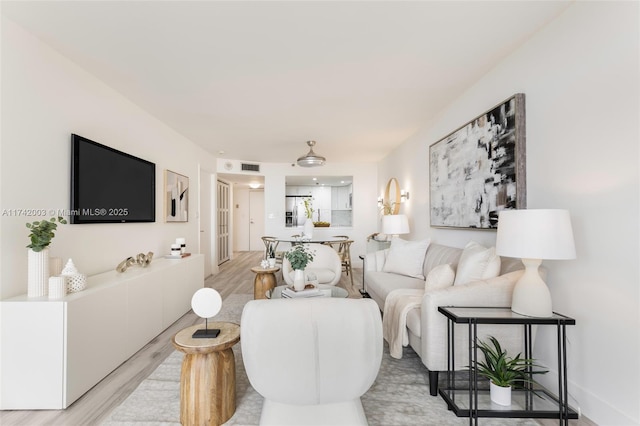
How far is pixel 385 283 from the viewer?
3400 mm

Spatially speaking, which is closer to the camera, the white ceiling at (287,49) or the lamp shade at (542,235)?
the lamp shade at (542,235)

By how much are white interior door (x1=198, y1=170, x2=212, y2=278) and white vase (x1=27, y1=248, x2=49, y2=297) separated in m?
3.88

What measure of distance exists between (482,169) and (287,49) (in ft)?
6.93

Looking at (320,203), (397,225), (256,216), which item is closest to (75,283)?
(397,225)

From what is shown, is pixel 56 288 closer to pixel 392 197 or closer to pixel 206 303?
pixel 206 303

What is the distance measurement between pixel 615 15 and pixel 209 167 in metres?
6.06

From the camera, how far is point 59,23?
2072mm

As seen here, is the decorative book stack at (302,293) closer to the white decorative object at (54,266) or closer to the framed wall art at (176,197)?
the white decorative object at (54,266)

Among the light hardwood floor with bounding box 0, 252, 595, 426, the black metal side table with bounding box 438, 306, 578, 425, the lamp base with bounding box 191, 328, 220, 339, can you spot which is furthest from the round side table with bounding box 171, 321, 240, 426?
the black metal side table with bounding box 438, 306, 578, 425

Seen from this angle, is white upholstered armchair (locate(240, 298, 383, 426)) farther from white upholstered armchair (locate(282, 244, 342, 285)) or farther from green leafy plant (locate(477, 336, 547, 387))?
white upholstered armchair (locate(282, 244, 342, 285))

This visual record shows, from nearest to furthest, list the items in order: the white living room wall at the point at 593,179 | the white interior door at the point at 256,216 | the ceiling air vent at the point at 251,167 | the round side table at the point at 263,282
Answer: the white living room wall at the point at 593,179 < the round side table at the point at 263,282 < the ceiling air vent at the point at 251,167 < the white interior door at the point at 256,216

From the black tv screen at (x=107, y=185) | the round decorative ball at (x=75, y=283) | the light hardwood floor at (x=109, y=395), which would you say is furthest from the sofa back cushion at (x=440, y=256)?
the black tv screen at (x=107, y=185)

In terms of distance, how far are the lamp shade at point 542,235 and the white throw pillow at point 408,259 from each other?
1988mm

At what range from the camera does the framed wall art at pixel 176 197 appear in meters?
4.30
